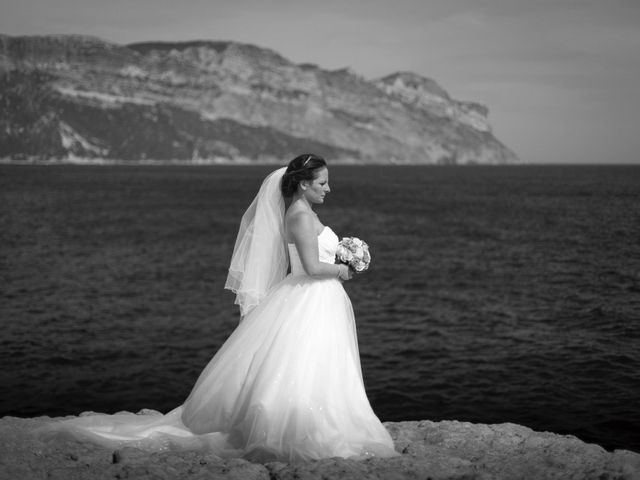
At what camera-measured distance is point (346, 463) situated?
208 inches

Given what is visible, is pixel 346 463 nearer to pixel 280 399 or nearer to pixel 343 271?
pixel 280 399

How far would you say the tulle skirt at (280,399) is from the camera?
18.9 ft

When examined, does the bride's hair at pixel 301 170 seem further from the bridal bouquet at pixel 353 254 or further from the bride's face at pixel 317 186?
the bridal bouquet at pixel 353 254

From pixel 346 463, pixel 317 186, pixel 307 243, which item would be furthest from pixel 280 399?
pixel 317 186

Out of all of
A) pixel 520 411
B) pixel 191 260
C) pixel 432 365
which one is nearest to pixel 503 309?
pixel 432 365

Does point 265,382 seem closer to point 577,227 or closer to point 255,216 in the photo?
point 255,216

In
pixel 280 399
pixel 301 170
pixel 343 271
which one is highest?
pixel 301 170

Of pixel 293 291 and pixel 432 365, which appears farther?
pixel 432 365

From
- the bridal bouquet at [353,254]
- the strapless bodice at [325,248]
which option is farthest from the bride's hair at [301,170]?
the bridal bouquet at [353,254]

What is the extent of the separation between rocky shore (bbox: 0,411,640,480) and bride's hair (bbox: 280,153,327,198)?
2442mm

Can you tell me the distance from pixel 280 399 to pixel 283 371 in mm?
251

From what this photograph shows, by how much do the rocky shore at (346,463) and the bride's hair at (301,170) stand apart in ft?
8.01

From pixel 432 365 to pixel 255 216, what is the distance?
35.0 feet

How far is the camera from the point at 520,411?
Result: 13375 millimetres
